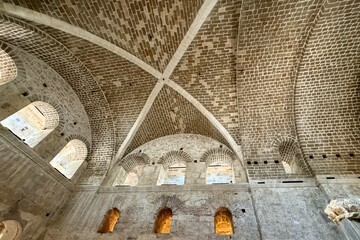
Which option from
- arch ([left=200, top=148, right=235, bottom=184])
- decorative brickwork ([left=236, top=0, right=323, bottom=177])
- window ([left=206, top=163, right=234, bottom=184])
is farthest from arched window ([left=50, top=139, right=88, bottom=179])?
decorative brickwork ([left=236, top=0, right=323, bottom=177])

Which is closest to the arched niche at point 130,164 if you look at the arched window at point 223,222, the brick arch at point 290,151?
the arched window at point 223,222

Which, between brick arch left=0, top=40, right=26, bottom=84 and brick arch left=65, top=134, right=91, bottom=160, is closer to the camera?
brick arch left=0, top=40, right=26, bottom=84

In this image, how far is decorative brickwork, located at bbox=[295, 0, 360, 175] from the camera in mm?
6414

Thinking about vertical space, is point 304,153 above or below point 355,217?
above

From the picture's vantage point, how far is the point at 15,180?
601 cm

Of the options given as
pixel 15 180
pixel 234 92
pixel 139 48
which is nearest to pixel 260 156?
pixel 234 92

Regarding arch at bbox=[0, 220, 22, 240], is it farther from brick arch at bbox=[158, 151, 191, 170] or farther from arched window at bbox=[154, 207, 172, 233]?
brick arch at bbox=[158, 151, 191, 170]

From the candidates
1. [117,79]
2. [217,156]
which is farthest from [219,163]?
[117,79]

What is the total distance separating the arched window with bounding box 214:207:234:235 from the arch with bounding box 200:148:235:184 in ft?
4.15

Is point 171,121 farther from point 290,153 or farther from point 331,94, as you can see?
point 331,94

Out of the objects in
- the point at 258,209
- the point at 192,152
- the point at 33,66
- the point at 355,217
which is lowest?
the point at 355,217

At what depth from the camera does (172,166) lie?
9.66 m

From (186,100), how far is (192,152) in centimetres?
226

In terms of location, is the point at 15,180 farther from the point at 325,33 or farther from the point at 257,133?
the point at 325,33
